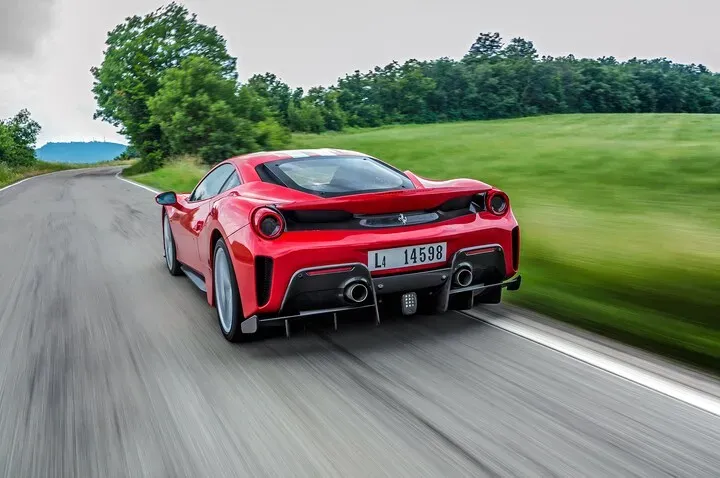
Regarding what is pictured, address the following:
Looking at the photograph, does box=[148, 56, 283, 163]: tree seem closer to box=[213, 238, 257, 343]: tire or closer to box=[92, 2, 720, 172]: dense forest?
box=[92, 2, 720, 172]: dense forest

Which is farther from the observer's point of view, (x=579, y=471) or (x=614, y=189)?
(x=614, y=189)

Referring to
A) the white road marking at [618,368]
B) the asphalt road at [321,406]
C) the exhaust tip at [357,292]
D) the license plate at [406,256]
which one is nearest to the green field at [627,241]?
the white road marking at [618,368]

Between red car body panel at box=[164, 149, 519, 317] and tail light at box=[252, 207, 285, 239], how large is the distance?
0.03 m

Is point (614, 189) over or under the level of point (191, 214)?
under

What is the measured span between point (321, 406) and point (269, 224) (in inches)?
47.1

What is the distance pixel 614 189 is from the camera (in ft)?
45.0

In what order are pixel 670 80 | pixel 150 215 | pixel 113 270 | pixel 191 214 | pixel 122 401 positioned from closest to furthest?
pixel 122 401 < pixel 191 214 < pixel 113 270 < pixel 150 215 < pixel 670 80

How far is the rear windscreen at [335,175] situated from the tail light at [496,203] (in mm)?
617

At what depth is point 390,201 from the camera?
4.13m

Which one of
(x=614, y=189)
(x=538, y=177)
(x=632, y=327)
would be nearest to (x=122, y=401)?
(x=632, y=327)

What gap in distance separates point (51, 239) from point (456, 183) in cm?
750

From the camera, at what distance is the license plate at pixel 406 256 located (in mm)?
4027

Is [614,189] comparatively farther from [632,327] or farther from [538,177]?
[632,327]

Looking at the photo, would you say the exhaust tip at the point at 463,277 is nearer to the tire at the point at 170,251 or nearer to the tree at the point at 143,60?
the tire at the point at 170,251
